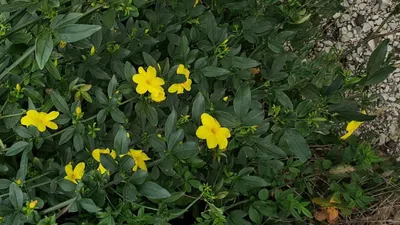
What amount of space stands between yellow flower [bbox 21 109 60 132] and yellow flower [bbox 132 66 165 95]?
21 cm

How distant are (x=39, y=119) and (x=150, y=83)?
0.92 feet

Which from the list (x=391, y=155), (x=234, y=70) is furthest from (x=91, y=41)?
(x=391, y=155)

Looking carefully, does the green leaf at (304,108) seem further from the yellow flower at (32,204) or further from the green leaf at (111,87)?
the yellow flower at (32,204)

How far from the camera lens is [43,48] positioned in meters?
1.07

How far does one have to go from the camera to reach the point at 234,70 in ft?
5.30

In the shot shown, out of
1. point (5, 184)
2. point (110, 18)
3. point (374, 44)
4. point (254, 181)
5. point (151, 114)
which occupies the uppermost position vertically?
point (110, 18)

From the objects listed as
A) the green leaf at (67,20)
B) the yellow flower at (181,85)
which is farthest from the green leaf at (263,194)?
the green leaf at (67,20)

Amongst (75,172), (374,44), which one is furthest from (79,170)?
(374,44)

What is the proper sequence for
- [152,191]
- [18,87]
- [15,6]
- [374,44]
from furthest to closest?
[374,44]
[18,87]
[152,191]
[15,6]

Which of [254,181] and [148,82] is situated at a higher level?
[148,82]

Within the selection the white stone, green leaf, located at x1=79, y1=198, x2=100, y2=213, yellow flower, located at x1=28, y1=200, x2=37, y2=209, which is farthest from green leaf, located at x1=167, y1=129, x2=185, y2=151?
the white stone

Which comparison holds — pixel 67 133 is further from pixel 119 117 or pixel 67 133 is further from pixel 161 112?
pixel 161 112

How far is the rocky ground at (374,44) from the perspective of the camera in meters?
2.32

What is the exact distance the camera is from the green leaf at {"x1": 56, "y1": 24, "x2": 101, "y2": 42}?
3.42ft
